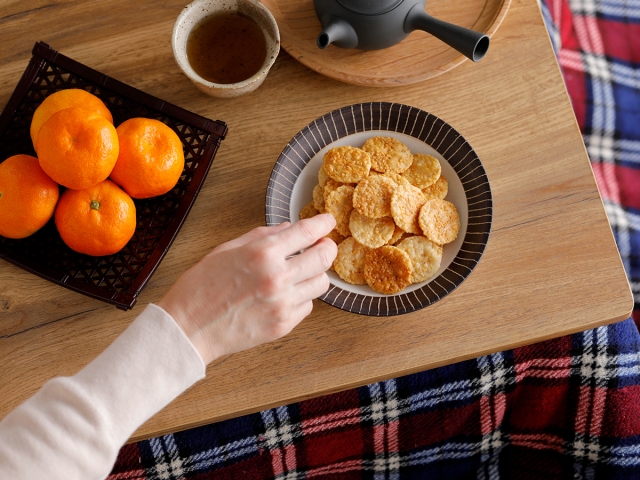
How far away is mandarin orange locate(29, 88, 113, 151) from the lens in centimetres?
92

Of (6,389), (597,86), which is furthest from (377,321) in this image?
(597,86)

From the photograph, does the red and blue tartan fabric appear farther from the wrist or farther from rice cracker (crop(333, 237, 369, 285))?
the wrist

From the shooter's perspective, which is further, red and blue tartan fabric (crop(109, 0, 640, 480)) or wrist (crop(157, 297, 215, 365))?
red and blue tartan fabric (crop(109, 0, 640, 480))

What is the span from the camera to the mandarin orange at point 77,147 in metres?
0.83

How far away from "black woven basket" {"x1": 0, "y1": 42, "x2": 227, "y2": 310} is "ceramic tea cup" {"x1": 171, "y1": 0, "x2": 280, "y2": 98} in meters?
0.06

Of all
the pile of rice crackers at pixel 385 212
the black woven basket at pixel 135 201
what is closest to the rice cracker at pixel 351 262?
the pile of rice crackers at pixel 385 212

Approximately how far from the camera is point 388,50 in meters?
1.07

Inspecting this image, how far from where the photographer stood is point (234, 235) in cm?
100

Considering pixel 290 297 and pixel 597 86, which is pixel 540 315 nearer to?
pixel 290 297

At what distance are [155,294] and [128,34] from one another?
520 mm

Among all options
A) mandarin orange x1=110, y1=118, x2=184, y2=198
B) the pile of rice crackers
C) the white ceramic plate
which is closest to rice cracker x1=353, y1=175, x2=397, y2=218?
the pile of rice crackers

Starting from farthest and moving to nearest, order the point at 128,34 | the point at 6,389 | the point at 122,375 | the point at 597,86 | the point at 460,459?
the point at 597,86, the point at 460,459, the point at 128,34, the point at 6,389, the point at 122,375

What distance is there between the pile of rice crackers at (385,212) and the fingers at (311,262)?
0.49 feet

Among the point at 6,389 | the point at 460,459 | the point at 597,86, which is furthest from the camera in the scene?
the point at 597,86
